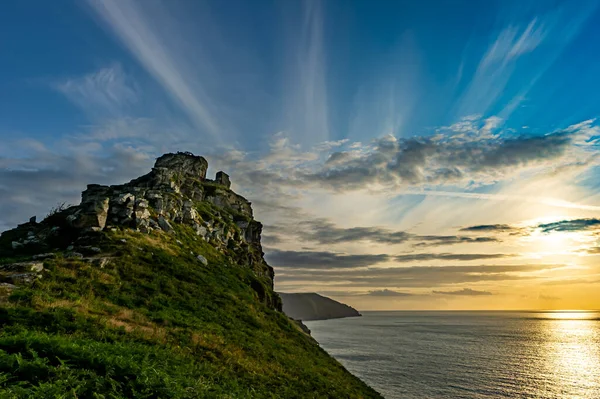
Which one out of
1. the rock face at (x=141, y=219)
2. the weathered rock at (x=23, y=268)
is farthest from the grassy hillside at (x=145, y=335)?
the rock face at (x=141, y=219)

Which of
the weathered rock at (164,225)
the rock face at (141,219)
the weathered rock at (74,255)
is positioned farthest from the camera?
the weathered rock at (164,225)

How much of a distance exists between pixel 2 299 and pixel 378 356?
358 ft

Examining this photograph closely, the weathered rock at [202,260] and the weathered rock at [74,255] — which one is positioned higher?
the weathered rock at [202,260]

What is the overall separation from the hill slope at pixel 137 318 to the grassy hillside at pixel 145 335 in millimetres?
88

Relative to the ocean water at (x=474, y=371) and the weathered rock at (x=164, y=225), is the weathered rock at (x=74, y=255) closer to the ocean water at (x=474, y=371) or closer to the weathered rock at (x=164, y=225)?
the weathered rock at (x=164, y=225)

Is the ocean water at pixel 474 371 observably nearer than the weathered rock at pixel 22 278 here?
No

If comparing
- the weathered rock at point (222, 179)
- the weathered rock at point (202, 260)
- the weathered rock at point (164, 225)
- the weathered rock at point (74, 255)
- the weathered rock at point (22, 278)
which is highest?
the weathered rock at point (222, 179)

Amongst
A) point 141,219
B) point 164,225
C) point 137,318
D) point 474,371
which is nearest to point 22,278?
point 137,318

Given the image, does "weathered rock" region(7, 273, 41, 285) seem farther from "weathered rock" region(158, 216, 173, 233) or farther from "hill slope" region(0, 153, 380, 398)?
"weathered rock" region(158, 216, 173, 233)

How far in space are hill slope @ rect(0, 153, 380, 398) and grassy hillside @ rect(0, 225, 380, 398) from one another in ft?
0.29

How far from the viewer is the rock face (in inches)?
1606

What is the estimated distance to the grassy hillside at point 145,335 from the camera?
40.8 feet

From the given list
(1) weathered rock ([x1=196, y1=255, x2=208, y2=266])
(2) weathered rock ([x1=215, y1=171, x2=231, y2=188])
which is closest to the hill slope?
(1) weathered rock ([x1=196, y1=255, x2=208, y2=266])

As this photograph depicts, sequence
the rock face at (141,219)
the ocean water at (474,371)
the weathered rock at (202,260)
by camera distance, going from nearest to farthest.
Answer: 1. the rock face at (141,219)
2. the weathered rock at (202,260)
3. the ocean water at (474,371)
